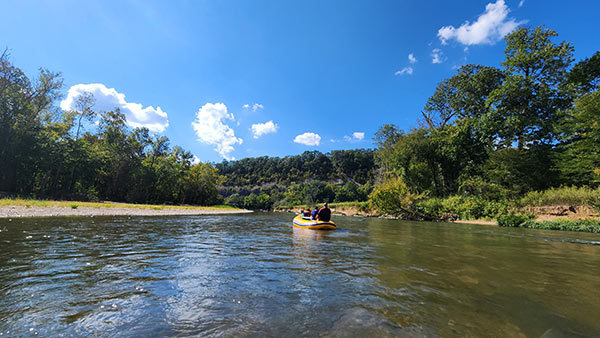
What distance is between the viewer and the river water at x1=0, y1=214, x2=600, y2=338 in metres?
2.99

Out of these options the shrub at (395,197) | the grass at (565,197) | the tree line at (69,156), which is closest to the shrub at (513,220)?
the grass at (565,197)

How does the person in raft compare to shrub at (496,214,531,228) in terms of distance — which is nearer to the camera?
the person in raft

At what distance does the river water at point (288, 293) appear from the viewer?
2986mm

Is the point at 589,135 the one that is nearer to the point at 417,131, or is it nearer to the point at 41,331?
the point at 417,131

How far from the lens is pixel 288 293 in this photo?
14.0 feet

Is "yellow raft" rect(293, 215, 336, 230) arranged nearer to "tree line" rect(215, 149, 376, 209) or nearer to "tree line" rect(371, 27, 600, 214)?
"tree line" rect(371, 27, 600, 214)

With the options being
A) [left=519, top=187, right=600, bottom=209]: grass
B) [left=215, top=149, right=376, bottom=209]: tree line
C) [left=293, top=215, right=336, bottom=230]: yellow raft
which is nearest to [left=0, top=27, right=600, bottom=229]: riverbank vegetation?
[left=519, top=187, right=600, bottom=209]: grass

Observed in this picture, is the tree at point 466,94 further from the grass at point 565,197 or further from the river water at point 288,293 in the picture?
the river water at point 288,293

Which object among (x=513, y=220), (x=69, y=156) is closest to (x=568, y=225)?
(x=513, y=220)

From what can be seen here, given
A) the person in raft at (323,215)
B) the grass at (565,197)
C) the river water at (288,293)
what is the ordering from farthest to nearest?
the grass at (565,197) < the person in raft at (323,215) < the river water at (288,293)

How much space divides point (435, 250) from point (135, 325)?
889 cm

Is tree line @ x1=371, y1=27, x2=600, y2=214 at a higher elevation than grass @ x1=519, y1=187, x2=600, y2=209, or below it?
higher

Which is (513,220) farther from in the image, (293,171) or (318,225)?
(293,171)

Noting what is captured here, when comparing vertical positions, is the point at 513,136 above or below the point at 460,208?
above
